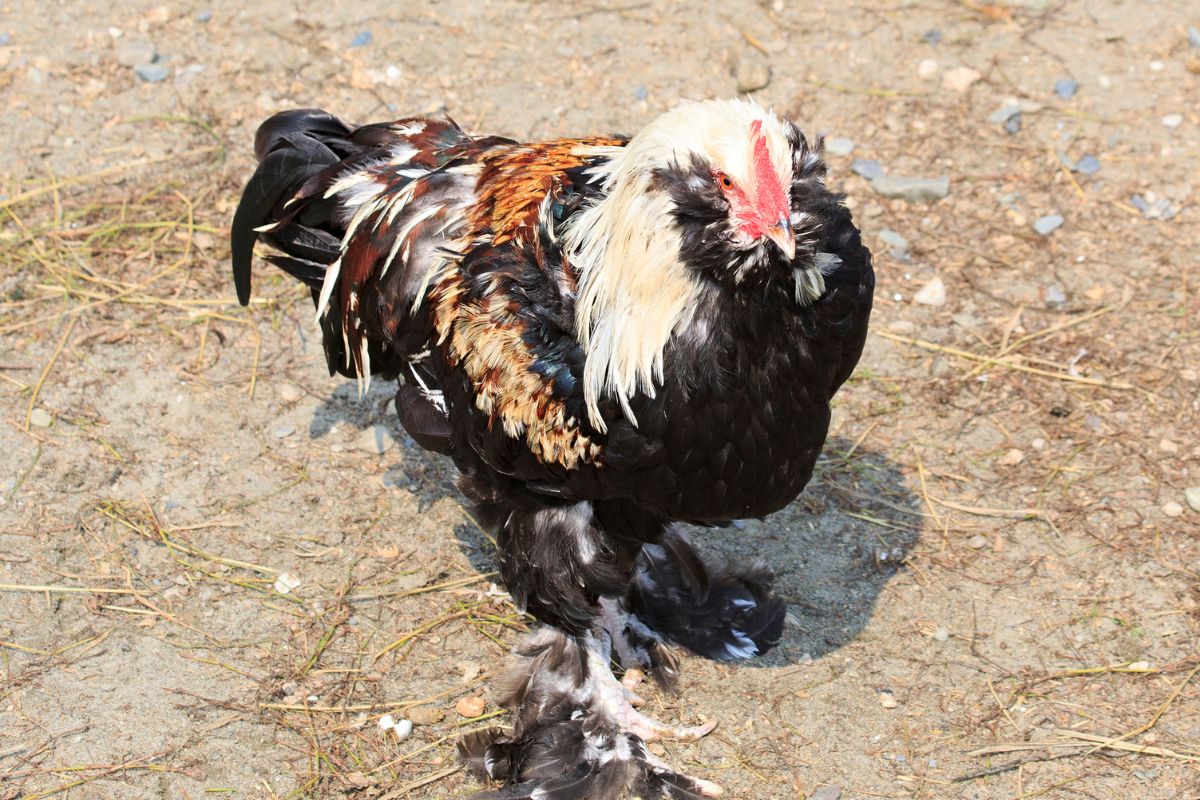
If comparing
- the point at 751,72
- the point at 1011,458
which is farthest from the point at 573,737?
the point at 751,72

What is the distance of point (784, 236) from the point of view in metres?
3.17

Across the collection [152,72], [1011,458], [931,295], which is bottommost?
[1011,458]

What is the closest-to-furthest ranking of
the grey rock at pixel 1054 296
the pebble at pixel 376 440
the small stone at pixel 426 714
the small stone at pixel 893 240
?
the small stone at pixel 426 714 < the pebble at pixel 376 440 < the grey rock at pixel 1054 296 < the small stone at pixel 893 240

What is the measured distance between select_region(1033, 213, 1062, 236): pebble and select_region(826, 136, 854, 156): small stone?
1.10 metres

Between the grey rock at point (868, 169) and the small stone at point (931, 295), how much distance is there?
0.83 m

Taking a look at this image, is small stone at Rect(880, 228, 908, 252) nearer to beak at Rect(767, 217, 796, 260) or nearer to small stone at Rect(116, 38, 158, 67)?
beak at Rect(767, 217, 796, 260)

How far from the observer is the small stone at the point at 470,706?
4.64 m

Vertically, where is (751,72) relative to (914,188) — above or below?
above

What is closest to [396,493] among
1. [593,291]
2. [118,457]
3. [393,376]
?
[393,376]

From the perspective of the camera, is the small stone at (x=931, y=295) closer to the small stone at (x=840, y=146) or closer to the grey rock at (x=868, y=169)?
the grey rock at (x=868, y=169)

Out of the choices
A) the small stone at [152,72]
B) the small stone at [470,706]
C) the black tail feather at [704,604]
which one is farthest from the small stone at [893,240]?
the small stone at [152,72]

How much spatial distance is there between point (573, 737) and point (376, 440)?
182 centimetres

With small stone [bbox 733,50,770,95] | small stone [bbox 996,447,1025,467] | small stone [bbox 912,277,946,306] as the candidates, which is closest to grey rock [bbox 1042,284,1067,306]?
small stone [bbox 912,277,946,306]

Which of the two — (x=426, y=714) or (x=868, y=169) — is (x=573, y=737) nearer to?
(x=426, y=714)
